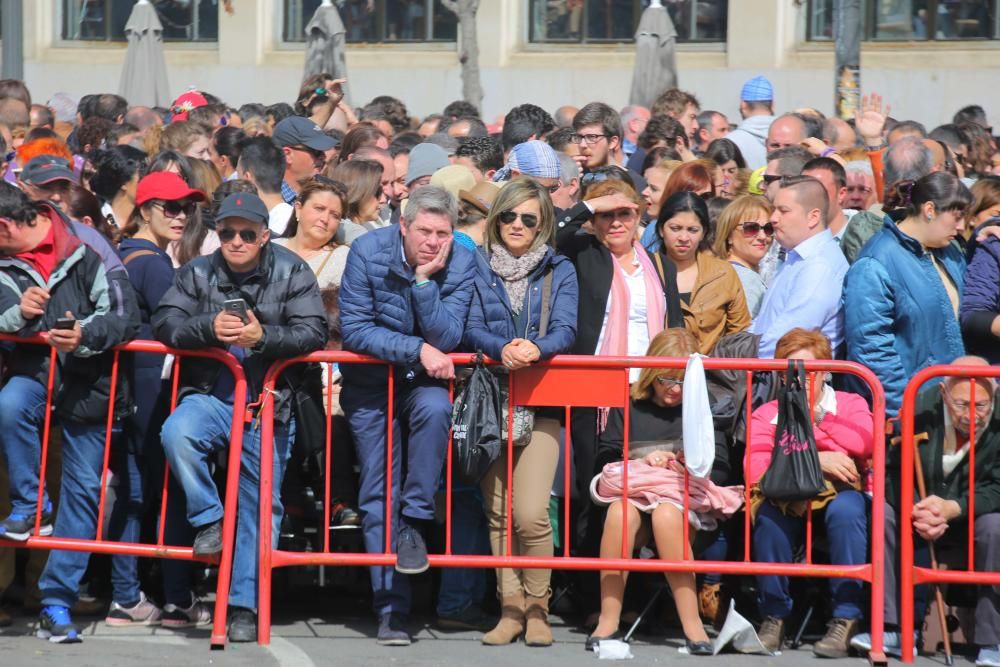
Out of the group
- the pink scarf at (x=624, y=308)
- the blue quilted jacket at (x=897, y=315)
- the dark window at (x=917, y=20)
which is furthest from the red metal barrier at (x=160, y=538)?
the dark window at (x=917, y=20)

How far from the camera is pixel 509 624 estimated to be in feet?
23.4

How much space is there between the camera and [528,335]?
7.18 metres

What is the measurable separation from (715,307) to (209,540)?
2868mm

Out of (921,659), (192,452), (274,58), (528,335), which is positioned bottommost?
(921,659)

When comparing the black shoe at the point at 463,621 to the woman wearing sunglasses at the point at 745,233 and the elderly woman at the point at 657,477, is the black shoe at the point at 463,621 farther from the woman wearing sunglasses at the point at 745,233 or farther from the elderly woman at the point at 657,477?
the woman wearing sunglasses at the point at 745,233

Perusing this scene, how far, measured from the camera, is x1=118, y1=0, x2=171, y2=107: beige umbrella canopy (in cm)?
1769

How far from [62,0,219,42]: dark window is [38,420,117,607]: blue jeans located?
60.1 feet

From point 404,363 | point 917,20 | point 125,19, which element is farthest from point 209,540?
point 125,19

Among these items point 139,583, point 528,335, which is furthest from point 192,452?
point 528,335

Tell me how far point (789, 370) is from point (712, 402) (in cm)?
47

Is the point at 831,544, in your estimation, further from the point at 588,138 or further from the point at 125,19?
the point at 125,19

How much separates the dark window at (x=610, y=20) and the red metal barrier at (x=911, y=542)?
16.1m

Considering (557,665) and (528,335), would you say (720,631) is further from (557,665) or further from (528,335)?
(528,335)

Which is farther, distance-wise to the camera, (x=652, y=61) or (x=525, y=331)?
(x=652, y=61)
